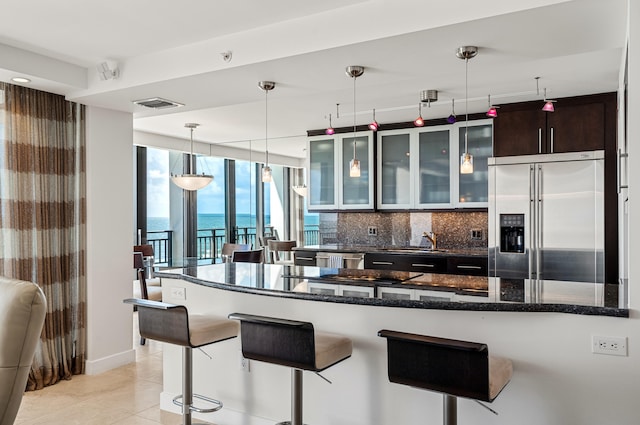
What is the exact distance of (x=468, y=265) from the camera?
536 cm

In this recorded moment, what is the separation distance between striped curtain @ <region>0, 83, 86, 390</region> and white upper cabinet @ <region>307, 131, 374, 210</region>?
305cm

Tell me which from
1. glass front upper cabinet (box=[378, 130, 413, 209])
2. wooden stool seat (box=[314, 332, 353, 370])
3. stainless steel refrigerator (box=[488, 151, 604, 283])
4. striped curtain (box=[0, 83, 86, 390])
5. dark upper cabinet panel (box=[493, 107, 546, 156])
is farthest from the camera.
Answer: glass front upper cabinet (box=[378, 130, 413, 209])

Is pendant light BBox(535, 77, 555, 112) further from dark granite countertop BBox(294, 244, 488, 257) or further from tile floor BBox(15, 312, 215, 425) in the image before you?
tile floor BBox(15, 312, 215, 425)

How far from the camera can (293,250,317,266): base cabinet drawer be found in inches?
247

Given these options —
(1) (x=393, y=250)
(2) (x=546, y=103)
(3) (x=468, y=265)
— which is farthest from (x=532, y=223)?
(1) (x=393, y=250)

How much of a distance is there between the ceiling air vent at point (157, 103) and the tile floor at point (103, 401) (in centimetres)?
A: 234

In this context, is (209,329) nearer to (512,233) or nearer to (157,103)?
(157,103)

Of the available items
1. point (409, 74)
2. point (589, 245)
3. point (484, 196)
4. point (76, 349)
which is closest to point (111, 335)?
point (76, 349)

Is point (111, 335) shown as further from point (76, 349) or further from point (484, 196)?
point (484, 196)

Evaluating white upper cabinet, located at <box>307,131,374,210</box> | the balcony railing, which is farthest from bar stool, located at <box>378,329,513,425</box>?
the balcony railing

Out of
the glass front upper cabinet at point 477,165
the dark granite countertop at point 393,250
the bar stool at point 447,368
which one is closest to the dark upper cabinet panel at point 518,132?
the glass front upper cabinet at point 477,165

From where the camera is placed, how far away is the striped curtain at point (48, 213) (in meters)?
3.93

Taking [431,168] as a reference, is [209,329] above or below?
below

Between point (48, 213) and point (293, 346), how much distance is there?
9.34 ft
